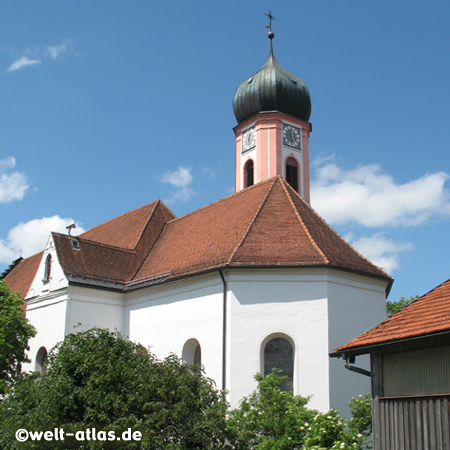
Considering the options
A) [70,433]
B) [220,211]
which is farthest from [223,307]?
[70,433]

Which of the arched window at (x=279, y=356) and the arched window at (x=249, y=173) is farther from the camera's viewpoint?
the arched window at (x=249, y=173)

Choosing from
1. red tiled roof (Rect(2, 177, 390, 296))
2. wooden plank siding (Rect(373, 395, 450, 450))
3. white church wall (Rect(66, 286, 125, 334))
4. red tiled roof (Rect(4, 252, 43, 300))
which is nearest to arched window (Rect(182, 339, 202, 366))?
red tiled roof (Rect(2, 177, 390, 296))

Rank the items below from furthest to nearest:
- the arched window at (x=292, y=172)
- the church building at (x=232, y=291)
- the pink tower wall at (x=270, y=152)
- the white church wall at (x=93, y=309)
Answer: the arched window at (x=292, y=172) < the pink tower wall at (x=270, y=152) < the white church wall at (x=93, y=309) < the church building at (x=232, y=291)

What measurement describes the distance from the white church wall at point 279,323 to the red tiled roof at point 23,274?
14.1 meters

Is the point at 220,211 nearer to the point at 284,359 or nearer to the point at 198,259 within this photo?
the point at 198,259

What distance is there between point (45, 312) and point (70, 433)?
12.6 meters

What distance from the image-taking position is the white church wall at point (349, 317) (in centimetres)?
1778

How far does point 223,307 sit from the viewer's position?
18844 mm

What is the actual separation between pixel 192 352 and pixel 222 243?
3.77 m

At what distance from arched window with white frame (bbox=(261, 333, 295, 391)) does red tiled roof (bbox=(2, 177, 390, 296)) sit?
2.27 m

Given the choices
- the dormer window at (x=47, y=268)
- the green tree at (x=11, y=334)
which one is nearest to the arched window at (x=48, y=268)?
the dormer window at (x=47, y=268)

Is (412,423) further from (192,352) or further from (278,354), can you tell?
(192,352)

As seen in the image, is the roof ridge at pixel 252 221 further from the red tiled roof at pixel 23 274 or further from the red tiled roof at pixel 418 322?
the red tiled roof at pixel 23 274

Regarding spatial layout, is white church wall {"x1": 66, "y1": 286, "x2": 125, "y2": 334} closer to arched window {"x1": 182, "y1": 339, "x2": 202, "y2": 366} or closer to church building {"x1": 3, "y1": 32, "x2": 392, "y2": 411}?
church building {"x1": 3, "y1": 32, "x2": 392, "y2": 411}
